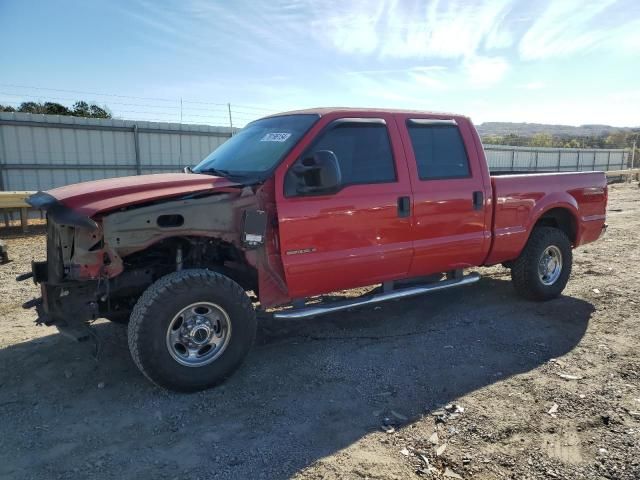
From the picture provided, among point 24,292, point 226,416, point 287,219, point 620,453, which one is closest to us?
point 620,453

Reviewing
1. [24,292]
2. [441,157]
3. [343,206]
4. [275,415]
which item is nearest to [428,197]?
[441,157]

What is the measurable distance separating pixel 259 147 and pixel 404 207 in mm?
1435

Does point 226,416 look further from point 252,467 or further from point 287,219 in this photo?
point 287,219

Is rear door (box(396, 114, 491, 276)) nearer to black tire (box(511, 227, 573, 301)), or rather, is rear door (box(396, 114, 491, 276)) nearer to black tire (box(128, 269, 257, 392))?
black tire (box(511, 227, 573, 301))

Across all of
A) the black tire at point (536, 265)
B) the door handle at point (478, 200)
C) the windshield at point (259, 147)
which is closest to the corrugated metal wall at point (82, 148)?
the windshield at point (259, 147)

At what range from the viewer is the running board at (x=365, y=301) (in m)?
4.18

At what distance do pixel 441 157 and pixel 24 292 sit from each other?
536 centimetres

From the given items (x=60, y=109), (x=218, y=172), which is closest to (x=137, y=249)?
(x=218, y=172)

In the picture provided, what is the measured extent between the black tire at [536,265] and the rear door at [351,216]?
→ 1858 mm

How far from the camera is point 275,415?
11.3ft

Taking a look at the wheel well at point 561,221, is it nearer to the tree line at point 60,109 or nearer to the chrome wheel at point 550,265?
the chrome wheel at point 550,265

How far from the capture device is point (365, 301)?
4598 mm

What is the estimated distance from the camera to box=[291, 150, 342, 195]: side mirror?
391 centimetres

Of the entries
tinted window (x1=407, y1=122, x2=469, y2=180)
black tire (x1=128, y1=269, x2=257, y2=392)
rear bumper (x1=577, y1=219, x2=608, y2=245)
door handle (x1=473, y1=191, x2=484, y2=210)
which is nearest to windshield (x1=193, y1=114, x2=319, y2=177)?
black tire (x1=128, y1=269, x2=257, y2=392)
